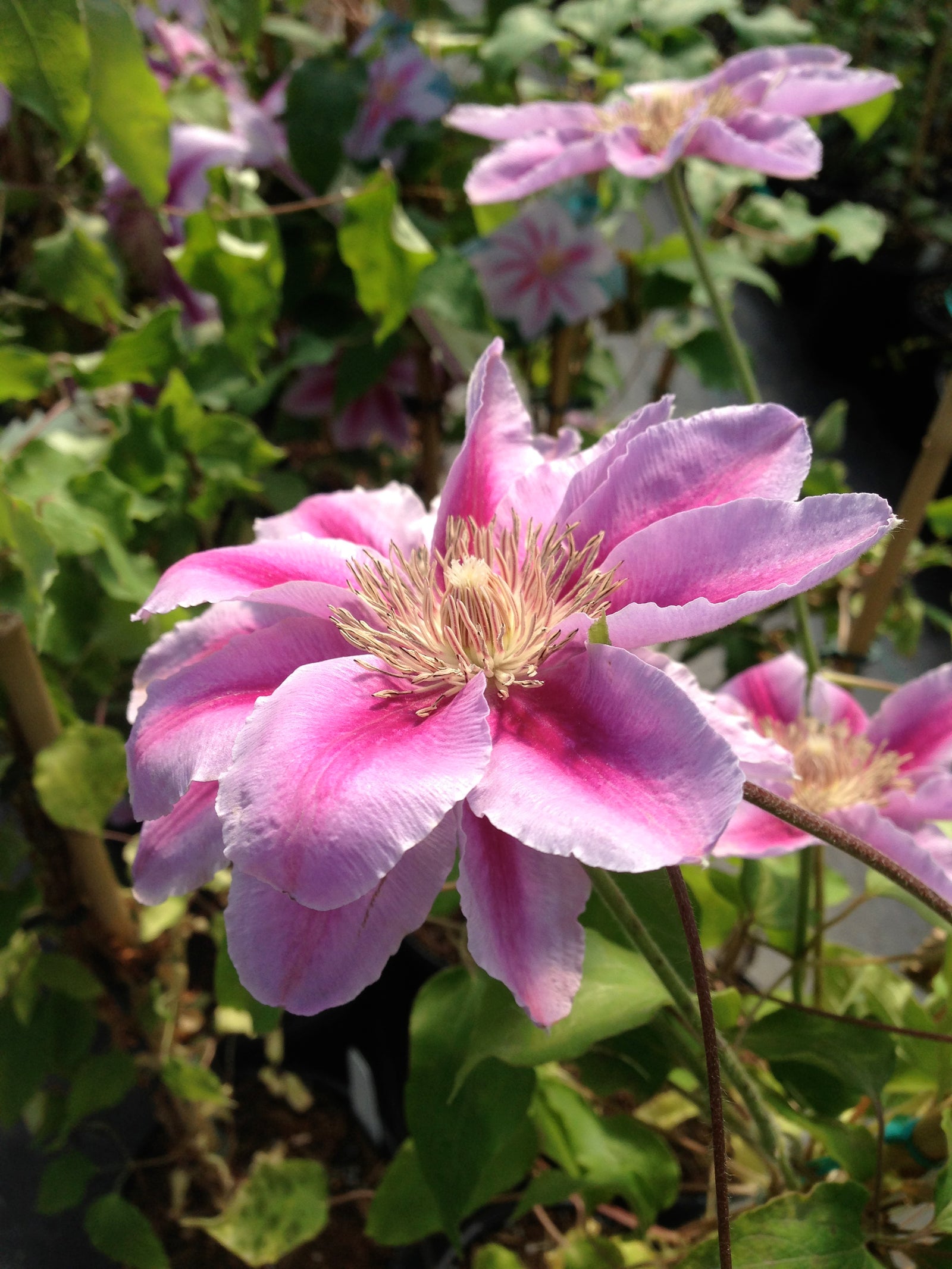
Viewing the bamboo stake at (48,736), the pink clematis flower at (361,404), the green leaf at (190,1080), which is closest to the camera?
the bamboo stake at (48,736)

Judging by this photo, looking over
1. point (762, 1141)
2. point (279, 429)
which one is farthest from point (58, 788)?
point (279, 429)

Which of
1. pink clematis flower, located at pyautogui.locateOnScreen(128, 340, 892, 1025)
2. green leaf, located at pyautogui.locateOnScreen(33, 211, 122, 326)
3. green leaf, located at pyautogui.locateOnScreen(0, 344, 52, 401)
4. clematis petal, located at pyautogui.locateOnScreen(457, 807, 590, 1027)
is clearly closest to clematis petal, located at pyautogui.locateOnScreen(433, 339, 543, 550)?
pink clematis flower, located at pyautogui.locateOnScreen(128, 340, 892, 1025)

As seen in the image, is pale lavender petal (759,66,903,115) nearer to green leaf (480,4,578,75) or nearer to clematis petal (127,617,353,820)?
green leaf (480,4,578,75)

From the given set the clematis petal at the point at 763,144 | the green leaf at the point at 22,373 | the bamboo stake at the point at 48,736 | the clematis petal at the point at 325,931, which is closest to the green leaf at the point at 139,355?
the green leaf at the point at 22,373

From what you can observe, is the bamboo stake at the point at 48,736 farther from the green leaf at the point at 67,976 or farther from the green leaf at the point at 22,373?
the green leaf at the point at 22,373

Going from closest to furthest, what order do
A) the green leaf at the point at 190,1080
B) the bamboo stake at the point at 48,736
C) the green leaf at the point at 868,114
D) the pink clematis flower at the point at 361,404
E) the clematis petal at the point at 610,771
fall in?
the clematis petal at the point at 610,771 < the bamboo stake at the point at 48,736 < the green leaf at the point at 190,1080 < the green leaf at the point at 868,114 < the pink clematis flower at the point at 361,404

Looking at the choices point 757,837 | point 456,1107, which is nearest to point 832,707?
point 757,837
